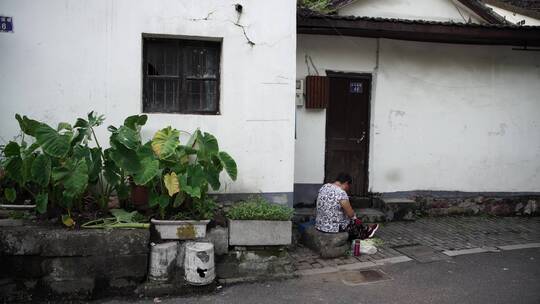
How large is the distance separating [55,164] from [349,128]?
5.36 m

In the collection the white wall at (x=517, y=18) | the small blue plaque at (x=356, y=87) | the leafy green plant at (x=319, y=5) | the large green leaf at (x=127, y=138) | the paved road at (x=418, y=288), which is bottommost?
the paved road at (x=418, y=288)

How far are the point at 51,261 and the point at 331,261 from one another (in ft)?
11.8

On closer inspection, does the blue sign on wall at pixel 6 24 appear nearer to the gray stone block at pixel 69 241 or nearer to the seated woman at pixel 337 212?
the gray stone block at pixel 69 241

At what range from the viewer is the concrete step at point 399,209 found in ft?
27.0

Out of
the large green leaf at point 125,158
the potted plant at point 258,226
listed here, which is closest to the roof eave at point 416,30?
the potted plant at point 258,226

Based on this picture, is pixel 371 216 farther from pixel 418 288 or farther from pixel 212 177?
pixel 212 177

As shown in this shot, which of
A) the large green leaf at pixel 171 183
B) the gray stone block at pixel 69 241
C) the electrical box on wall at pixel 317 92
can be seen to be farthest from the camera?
the electrical box on wall at pixel 317 92

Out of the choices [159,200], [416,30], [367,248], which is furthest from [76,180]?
[416,30]

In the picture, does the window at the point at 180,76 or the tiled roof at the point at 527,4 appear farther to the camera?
the tiled roof at the point at 527,4

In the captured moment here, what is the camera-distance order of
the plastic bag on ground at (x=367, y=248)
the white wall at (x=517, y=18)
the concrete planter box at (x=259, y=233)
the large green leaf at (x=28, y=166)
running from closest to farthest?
the large green leaf at (x=28, y=166)
the concrete planter box at (x=259, y=233)
the plastic bag on ground at (x=367, y=248)
the white wall at (x=517, y=18)

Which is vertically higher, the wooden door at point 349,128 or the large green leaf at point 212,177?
the wooden door at point 349,128

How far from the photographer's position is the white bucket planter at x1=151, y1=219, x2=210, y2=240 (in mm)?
→ 5328

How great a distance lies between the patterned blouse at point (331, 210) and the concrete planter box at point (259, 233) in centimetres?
84

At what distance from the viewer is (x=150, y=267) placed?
519cm
